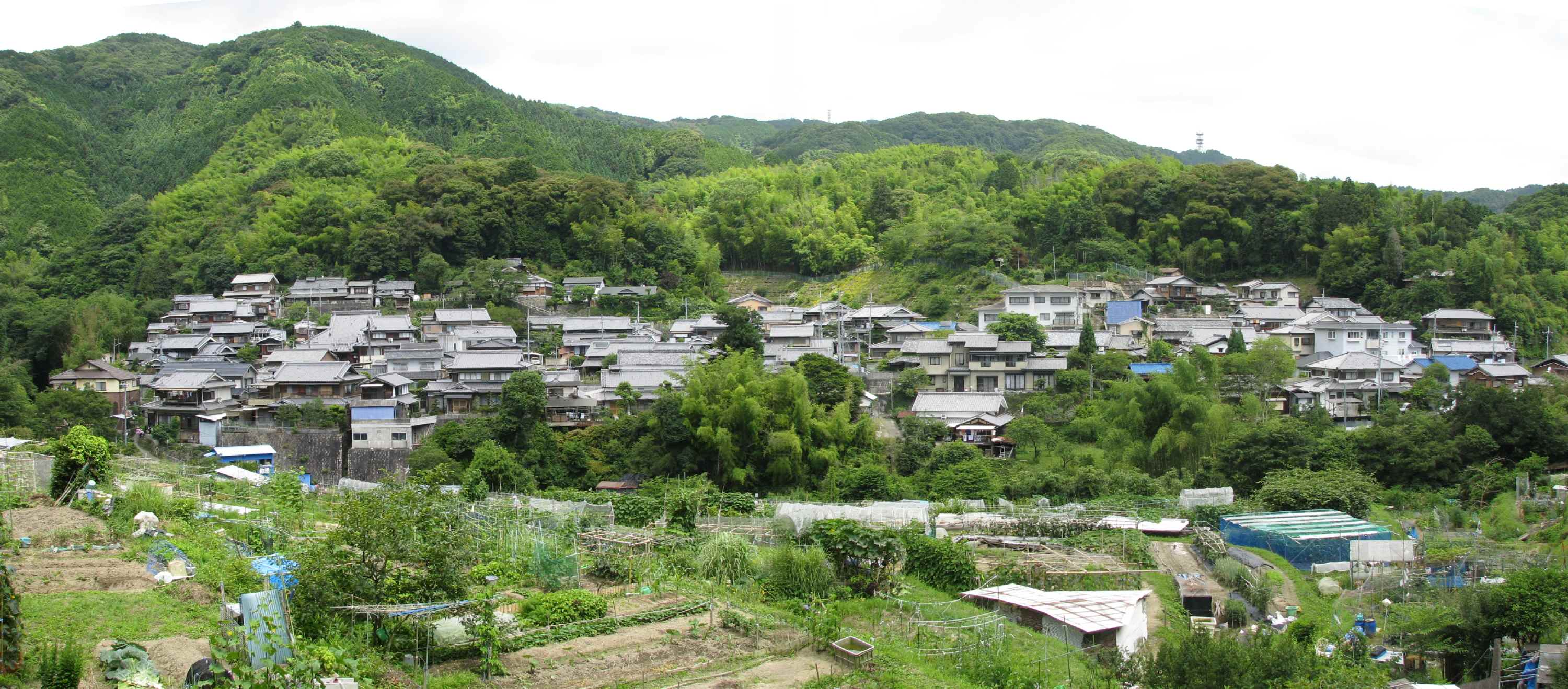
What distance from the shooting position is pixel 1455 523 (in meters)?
13.1

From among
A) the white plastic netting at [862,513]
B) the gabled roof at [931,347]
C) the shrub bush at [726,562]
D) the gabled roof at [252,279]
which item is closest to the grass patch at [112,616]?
the shrub bush at [726,562]

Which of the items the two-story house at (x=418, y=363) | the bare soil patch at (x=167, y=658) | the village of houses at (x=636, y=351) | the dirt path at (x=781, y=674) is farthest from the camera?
the two-story house at (x=418, y=363)

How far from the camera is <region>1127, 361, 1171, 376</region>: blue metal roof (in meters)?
19.5

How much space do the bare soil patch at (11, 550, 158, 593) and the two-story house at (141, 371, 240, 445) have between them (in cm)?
1266

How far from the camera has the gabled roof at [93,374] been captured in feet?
65.2

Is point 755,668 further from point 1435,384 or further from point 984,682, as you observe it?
point 1435,384

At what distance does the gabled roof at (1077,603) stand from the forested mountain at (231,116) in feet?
97.7

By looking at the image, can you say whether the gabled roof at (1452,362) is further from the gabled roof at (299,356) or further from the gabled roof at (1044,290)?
the gabled roof at (299,356)

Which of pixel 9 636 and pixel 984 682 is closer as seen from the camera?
pixel 9 636

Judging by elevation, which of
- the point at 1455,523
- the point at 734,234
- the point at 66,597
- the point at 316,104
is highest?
the point at 316,104

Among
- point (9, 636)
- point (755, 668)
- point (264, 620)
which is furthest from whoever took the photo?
point (755, 668)

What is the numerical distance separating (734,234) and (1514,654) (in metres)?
24.2

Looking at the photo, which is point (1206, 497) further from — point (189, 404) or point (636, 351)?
point (189, 404)

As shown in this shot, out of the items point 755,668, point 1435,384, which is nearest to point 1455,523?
point 1435,384
